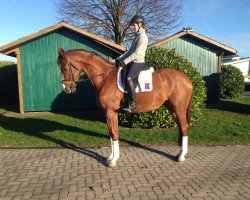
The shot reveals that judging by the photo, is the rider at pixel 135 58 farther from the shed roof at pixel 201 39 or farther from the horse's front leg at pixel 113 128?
the shed roof at pixel 201 39

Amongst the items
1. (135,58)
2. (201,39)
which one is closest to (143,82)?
(135,58)

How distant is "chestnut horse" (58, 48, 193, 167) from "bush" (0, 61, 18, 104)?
15.0 meters

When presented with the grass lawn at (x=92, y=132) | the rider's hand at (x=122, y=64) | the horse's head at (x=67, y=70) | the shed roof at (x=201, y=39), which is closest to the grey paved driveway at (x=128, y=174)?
the grass lawn at (x=92, y=132)

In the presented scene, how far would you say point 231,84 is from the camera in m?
22.8

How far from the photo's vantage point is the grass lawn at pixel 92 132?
9094mm

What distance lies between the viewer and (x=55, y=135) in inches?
393

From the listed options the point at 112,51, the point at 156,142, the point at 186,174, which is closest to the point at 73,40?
the point at 112,51

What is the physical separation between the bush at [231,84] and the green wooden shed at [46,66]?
11.1 metres

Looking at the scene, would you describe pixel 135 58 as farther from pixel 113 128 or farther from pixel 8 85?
pixel 8 85

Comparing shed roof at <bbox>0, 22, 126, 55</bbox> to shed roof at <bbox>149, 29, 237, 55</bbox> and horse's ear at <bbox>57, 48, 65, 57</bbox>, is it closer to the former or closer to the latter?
shed roof at <bbox>149, 29, 237, 55</bbox>

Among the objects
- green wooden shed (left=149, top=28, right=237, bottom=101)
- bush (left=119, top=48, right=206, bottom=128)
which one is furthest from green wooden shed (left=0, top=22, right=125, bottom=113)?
green wooden shed (left=149, top=28, right=237, bottom=101)

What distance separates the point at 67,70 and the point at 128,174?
2.78m

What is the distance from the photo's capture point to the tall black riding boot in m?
6.81

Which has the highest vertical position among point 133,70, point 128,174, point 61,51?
point 61,51
